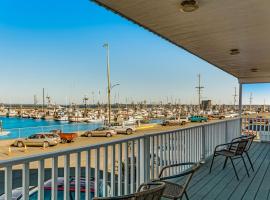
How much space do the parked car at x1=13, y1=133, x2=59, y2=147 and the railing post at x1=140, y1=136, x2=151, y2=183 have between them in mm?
19116

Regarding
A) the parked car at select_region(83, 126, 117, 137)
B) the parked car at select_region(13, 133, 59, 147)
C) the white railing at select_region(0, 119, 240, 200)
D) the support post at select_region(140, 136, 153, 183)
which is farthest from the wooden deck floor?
the parked car at select_region(83, 126, 117, 137)

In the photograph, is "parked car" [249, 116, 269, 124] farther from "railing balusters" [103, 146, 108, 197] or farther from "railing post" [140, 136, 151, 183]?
"railing balusters" [103, 146, 108, 197]

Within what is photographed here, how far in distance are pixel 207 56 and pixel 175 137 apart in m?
2.61

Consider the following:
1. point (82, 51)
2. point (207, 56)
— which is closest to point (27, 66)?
point (82, 51)

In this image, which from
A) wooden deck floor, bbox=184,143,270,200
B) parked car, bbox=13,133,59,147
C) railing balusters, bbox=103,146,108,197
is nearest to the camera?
railing balusters, bbox=103,146,108,197

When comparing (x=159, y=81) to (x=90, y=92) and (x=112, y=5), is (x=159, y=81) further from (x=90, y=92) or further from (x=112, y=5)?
(x=112, y=5)

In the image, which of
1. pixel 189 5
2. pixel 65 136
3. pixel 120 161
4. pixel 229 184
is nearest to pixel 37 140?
pixel 65 136

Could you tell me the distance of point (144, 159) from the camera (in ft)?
11.5

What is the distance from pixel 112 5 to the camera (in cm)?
310

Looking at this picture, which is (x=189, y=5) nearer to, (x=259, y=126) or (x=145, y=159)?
(x=145, y=159)

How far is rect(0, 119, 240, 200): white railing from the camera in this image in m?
1.98

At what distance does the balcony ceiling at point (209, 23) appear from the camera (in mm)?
3105

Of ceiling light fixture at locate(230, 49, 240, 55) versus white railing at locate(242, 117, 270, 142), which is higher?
ceiling light fixture at locate(230, 49, 240, 55)

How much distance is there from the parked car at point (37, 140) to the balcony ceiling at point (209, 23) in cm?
1821
